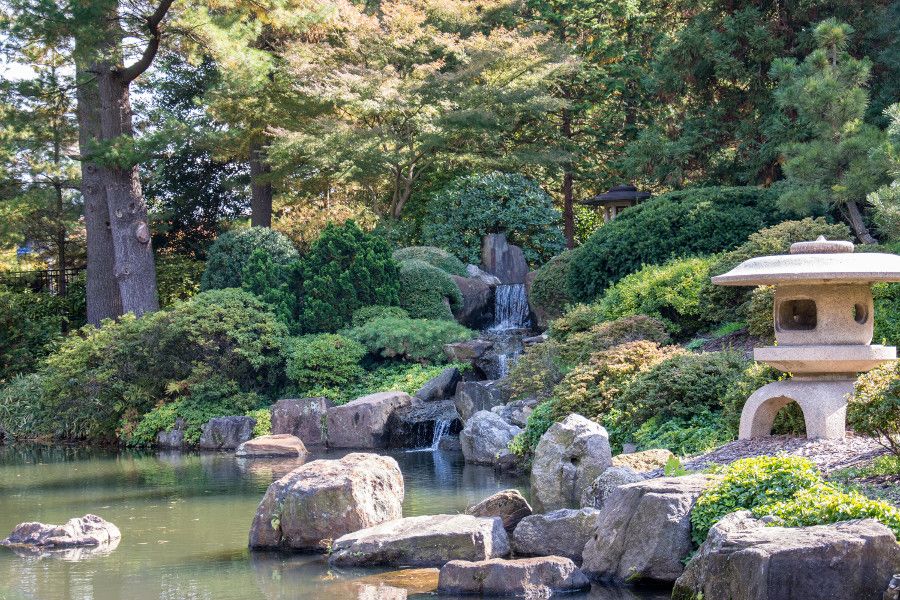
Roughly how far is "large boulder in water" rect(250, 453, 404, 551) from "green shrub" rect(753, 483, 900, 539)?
358 cm

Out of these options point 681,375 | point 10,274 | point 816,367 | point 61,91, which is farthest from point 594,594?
point 10,274

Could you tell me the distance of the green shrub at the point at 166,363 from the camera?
17828 millimetres

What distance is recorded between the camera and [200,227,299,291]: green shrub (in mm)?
20562

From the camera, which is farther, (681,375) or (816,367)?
(681,375)

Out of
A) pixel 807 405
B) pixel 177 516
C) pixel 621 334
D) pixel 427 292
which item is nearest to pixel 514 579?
pixel 807 405

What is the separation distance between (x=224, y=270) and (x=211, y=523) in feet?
37.8

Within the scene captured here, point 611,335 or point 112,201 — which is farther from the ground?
point 112,201

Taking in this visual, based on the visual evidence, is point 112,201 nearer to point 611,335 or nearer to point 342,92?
point 342,92

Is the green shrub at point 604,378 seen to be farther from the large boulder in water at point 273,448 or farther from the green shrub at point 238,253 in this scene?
the green shrub at point 238,253

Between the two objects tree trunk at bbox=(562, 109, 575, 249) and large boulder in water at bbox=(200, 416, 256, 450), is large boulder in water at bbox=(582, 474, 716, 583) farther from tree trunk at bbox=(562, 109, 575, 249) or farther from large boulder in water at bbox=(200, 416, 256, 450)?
tree trunk at bbox=(562, 109, 575, 249)

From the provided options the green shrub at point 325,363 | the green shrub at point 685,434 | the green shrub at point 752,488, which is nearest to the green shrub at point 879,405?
the green shrub at point 752,488

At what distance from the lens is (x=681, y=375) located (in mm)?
10570

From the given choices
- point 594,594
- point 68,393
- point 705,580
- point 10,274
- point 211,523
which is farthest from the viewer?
point 10,274

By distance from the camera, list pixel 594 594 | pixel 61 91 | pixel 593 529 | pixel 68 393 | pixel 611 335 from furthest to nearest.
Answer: pixel 61 91
pixel 68 393
pixel 611 335
pixel 593 529
pixel 594 594
